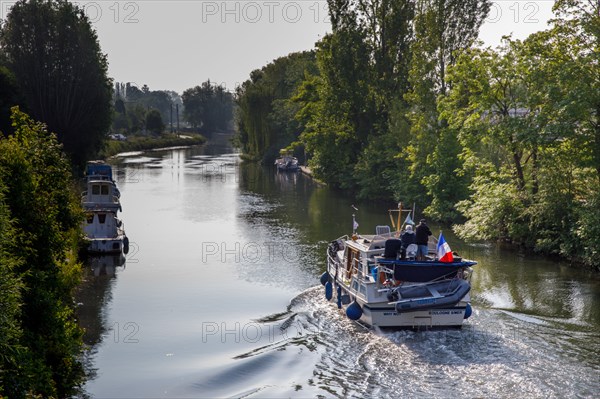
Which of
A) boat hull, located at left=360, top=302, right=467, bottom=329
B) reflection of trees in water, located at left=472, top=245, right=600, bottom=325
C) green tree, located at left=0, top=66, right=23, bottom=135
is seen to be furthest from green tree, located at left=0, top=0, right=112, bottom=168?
boat hull, located at left=360, top=302, right=467, bottom=329

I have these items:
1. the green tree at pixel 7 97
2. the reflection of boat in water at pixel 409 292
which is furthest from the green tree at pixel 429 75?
the green tree at pixel 7 97

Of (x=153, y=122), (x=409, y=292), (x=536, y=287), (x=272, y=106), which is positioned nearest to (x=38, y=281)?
(x=409, y=292)

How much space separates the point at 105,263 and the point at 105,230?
13.4 ft

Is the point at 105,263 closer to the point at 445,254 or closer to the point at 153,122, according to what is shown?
the point at 445,254

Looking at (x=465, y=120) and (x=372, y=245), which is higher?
(x=465, y=120)

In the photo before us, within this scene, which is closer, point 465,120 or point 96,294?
point 96,294

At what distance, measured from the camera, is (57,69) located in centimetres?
7538

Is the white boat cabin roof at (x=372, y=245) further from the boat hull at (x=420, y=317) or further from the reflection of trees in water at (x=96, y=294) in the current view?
the reflection of trees in water at (x=96, y=294)

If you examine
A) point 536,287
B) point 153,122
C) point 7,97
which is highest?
point 153,122

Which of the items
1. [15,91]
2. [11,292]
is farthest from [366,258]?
[15,91]

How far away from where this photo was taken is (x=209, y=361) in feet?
74.7

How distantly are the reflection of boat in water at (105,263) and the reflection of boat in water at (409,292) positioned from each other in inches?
560

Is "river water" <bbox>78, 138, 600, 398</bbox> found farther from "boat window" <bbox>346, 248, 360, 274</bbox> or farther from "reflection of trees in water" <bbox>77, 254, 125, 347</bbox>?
"boat window" <bbox>346, 248, 360, 274</bbox>

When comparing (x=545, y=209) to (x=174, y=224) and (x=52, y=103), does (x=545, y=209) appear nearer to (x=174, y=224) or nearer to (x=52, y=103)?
(x=174, y=224)
